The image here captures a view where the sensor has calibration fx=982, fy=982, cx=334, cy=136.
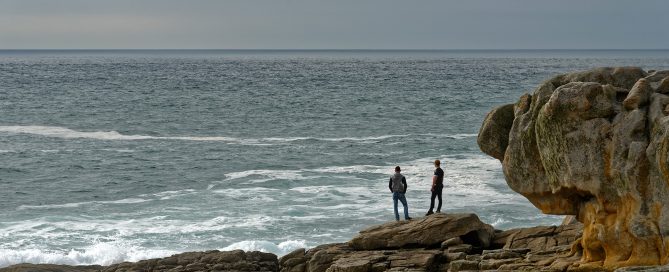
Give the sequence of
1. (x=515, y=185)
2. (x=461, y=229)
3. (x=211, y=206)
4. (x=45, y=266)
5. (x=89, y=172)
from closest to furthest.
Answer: (x=515, y=185) < (x=461, y=229) < (x=45, y=266) < (x=211, y=206) < (x=89, y=172)

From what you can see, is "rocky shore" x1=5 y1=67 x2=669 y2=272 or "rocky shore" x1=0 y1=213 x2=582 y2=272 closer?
"rocky shore" x1=5 y1=67 x2=669 y2=272

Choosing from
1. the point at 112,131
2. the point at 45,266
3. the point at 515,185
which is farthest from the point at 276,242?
the point at 112,131

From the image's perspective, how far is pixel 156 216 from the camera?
117ft

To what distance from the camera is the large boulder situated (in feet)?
74.3

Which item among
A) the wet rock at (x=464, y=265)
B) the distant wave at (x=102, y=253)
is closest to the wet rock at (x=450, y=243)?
the wet rock at (x=464, y=265)

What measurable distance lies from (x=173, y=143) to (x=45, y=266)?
113 ft

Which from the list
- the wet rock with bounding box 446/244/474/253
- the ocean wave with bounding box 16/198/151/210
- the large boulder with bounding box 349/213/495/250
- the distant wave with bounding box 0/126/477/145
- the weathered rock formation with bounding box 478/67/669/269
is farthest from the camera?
the distant wave with bounding box 0/126/477/145

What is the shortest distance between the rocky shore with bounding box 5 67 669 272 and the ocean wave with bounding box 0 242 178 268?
6385mm

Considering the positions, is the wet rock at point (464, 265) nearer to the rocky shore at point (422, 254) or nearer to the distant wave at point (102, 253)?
the rocky shore at point (422, 254)

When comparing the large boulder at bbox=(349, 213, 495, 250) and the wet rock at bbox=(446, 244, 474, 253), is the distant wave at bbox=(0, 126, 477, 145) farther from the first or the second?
the wet rock at bbox=(446, 244, 474, 253)

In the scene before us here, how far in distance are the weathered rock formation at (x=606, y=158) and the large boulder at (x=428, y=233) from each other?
2698 mm

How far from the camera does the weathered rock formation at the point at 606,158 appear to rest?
1795 cm

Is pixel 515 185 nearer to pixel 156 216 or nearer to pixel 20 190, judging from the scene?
pixel 156 216

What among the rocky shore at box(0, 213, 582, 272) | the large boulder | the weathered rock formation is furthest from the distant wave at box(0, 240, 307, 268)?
the weathered rock formation
